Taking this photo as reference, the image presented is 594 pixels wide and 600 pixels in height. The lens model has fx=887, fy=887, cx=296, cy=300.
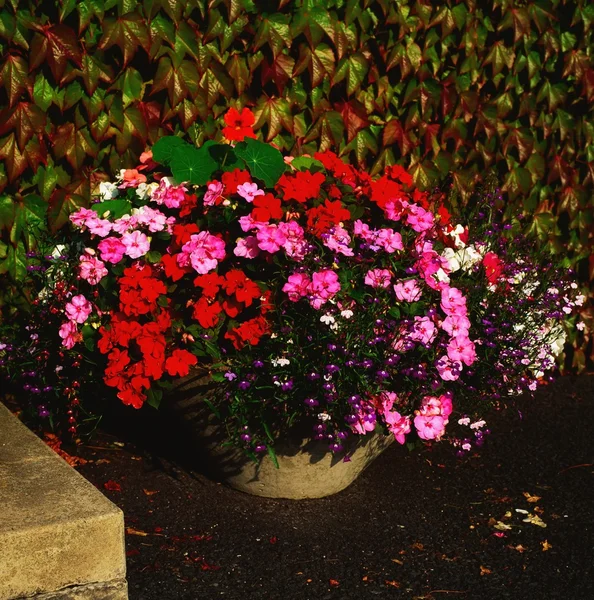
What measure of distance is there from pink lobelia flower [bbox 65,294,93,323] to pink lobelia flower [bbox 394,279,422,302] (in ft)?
3.53

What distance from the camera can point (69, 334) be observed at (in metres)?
3.10

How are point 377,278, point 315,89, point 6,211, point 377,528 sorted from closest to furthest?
point 377,278 → point 377,528 → point 6,211 → point 315,89

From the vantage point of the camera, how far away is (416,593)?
9.07 feet

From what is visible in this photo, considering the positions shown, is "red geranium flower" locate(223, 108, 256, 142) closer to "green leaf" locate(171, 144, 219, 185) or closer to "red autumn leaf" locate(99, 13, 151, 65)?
"green leaf" locate(171, 144, 219, 185)

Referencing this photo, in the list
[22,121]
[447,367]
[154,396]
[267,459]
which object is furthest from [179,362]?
[22,121]

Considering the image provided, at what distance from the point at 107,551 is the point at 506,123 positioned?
3.04 metres

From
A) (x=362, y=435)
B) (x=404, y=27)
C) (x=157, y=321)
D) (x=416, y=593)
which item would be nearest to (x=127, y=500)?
(x=157, y=321)

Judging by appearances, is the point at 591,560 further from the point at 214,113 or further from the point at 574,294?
the point at 214,113

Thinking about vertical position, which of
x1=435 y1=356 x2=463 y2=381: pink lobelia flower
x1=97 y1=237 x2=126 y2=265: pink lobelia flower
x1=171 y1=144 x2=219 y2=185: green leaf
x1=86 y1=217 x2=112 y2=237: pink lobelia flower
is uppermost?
x1=171 y1=144 x2=219 y2=185: green leaf

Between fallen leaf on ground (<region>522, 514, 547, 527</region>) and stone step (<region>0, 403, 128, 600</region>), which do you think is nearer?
stone step (<region>0, 403, 128, 600</region>)

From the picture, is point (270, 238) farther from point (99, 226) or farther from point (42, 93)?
point (42, 93)

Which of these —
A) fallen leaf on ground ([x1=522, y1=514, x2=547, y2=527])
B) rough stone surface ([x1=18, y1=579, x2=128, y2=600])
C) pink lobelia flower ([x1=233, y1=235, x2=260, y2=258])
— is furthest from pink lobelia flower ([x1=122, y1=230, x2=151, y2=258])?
fallen leaf on ground ([x1=522, y1=514, x2=547, y2=527])

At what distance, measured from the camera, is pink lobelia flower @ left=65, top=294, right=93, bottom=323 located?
307cm

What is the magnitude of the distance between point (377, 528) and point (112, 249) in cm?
136
